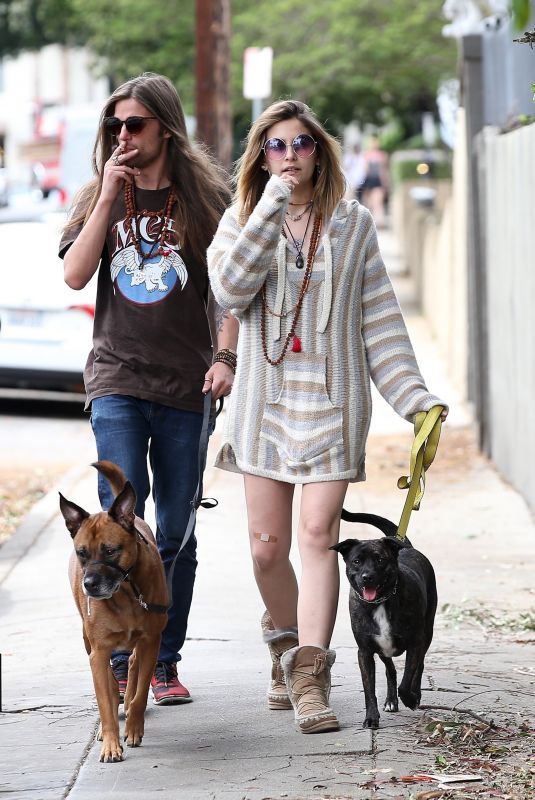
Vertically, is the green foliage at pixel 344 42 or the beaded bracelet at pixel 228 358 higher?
the green foliage at pixel 344 42

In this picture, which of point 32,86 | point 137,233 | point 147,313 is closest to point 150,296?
point 147,313

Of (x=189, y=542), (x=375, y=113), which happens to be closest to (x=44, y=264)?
(x=189, y=542)

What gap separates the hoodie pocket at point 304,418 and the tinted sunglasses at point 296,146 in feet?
2.09

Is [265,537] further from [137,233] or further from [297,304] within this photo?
[137,233]

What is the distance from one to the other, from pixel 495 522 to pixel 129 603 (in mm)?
4800

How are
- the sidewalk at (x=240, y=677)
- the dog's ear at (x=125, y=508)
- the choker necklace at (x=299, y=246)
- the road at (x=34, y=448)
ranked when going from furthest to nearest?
the road at (x=34, y=448), the choker necklace at (x=299, y=246), the dog's ear at (x=125, y=508), the sidewalk at (x=240, y=677)

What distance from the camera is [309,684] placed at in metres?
4.94

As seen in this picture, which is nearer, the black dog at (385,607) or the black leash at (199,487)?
the black dog at (385,607)

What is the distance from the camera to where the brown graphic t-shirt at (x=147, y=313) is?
17.1 feet

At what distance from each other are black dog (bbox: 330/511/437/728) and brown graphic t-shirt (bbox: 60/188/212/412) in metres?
0.78

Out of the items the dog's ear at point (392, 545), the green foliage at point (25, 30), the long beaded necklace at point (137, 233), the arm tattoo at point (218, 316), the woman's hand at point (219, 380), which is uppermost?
the green foliage at point (25, 30)

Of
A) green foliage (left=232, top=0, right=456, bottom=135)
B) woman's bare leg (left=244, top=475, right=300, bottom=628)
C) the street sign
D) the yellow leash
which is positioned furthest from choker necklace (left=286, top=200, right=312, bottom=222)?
green foliage (left=232, top=0, right=456, bottom=135)

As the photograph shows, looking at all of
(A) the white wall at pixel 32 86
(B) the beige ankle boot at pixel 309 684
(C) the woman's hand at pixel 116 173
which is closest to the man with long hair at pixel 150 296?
(C) the woman's hand at pixel 116 173

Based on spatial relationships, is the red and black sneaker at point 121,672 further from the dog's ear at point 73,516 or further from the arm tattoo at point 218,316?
the arm tattoo at point 218,316
